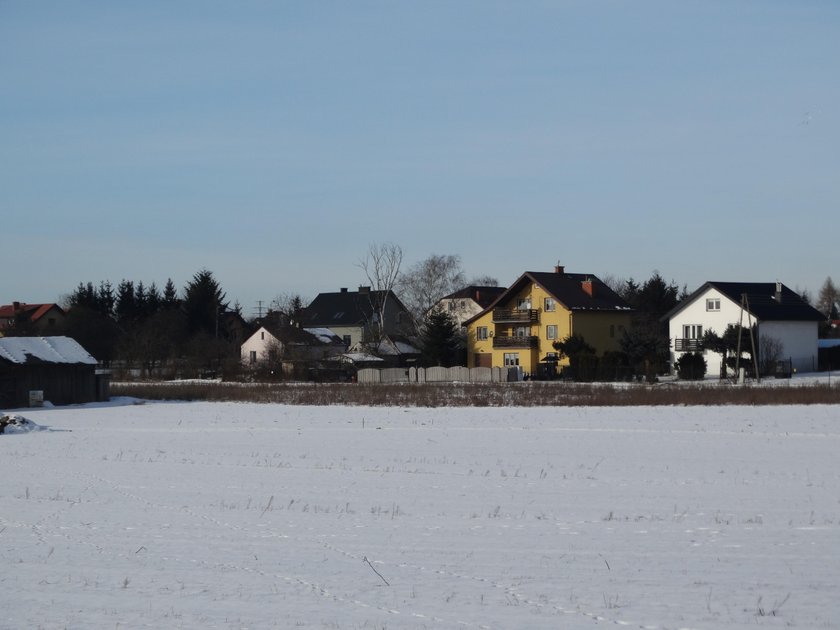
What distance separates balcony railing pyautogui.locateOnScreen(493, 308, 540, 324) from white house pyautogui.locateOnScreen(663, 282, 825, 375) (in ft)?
30.6

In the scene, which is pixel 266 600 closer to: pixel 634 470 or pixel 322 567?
pixel 322 567

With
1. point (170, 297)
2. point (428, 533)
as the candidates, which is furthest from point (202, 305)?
point (428, 533)

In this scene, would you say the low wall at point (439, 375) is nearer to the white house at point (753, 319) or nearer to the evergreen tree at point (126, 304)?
the white house at point (753, 319)

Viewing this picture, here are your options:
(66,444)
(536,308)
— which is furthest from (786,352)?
(66,444)

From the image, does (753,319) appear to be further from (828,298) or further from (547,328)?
(828,298)

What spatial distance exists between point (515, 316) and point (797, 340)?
18.7m

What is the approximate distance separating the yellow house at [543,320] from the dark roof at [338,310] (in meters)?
29.3

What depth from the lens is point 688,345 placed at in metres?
67.4

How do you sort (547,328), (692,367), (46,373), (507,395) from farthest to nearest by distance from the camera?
1. (547,328)
2. (692,367)
3. (46,373)
4. (507,395)

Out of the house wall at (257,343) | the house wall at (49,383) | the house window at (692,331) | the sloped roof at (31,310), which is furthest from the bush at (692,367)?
the sloped roof at (31,310)

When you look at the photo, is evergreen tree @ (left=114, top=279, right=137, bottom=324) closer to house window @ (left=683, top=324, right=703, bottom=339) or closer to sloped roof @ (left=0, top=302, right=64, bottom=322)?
sloped roof @ (left=0, top=302, right=64, bottom=322)

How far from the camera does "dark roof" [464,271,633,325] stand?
72875 millimetres

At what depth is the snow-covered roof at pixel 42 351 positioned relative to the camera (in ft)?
155

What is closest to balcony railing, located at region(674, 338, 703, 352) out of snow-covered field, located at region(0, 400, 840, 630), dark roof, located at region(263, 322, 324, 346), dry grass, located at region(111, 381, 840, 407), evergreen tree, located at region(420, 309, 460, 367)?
dry grass, located at region(111, 381, 840, 407)
